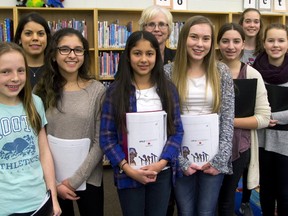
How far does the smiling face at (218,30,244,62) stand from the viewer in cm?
193

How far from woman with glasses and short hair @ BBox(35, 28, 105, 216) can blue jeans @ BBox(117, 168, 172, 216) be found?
16cm

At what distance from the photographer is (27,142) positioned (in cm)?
138

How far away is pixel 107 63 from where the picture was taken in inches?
159

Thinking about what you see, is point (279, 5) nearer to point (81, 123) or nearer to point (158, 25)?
point (158, 25)

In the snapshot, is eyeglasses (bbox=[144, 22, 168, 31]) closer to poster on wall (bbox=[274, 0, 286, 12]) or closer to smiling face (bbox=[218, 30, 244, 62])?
smiling face (bbox=[218, 30, 244, 62])

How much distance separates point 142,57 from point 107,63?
2.52 m

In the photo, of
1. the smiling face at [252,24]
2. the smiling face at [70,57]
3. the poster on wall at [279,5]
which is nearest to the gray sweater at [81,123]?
the smiling face at [70,57]

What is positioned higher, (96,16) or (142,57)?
(96,16)

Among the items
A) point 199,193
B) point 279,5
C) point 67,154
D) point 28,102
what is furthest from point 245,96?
point 279,5

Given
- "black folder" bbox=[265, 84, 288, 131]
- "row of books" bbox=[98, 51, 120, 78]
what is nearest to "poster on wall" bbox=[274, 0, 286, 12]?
"row of books" bbox=[98, 51, 120, 78]

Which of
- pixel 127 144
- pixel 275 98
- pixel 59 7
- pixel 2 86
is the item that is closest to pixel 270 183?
pixel 275 98

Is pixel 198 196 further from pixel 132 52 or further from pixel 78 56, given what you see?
pixel 78 56

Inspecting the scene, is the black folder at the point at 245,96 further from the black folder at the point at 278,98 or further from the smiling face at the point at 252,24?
the smiling face at the point at 252,24

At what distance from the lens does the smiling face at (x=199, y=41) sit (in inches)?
67.5
